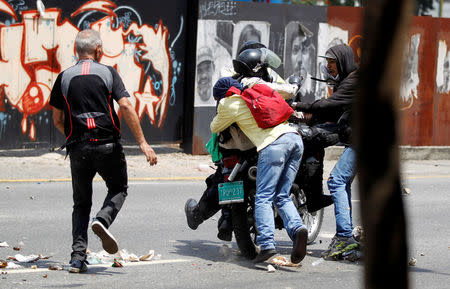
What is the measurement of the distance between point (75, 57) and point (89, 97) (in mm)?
7468

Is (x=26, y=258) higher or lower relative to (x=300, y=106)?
lower

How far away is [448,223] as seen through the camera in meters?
8.44

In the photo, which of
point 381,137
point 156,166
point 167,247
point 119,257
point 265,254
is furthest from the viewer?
point 156,166

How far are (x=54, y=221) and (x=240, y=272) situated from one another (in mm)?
2573

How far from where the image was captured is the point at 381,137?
79 cm

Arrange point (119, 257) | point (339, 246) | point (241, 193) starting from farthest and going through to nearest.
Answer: point (339, 246) < point (119, 257) < point (241, 193)

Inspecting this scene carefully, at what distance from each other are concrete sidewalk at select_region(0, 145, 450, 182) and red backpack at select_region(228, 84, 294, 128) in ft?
13.1

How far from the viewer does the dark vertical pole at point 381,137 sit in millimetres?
776

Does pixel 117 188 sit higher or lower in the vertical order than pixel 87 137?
lower

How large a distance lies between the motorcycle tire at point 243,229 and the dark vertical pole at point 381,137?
535cm

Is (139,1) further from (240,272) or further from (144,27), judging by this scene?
(240,272)

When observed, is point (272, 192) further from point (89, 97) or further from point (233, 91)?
point (89, 97)

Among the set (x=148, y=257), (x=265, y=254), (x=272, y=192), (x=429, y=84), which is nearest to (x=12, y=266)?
(x=148, y=257)

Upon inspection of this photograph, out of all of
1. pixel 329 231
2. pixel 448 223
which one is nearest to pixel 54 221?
pixel 329 231
